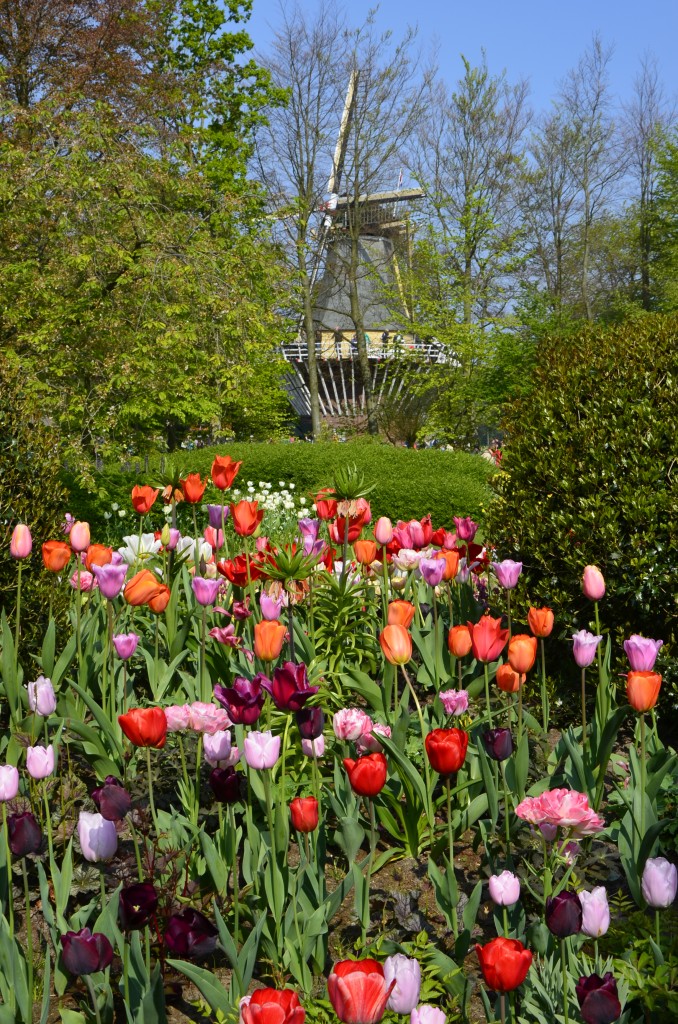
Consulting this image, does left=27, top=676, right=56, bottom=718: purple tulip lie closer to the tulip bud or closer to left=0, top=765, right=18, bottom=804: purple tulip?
left=0, top=765, right=18, bottom=804: purple tulip

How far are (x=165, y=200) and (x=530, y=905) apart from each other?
39.0 feet

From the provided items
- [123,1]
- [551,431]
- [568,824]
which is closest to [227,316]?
[551,431]

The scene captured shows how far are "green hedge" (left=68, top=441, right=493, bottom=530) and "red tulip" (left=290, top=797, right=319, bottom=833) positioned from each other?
8.17m

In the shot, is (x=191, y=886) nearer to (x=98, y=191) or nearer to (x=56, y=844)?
(x=56, y=844)

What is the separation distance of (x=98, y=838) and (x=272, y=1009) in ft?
2.65

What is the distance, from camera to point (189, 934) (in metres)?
2.25

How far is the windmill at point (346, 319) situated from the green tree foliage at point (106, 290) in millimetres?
14601

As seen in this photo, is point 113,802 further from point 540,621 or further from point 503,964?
point 540,621

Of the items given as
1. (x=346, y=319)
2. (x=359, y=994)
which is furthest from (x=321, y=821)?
(x=346, y=319)

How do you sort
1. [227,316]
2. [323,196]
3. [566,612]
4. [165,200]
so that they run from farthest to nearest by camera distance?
[323,196]
[165,200]
[227,316]
[566,612]

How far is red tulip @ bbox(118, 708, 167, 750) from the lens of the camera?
7.54ft

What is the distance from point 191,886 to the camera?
291cm

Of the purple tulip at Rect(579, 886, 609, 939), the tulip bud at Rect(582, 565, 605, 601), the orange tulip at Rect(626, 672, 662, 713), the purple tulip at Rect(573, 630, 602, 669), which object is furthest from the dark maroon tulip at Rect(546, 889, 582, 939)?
the tulip bud at Rect(582, 565, 605, 601)

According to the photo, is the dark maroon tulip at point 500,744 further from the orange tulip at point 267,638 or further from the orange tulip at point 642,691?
the orange tulip at point 267,638
